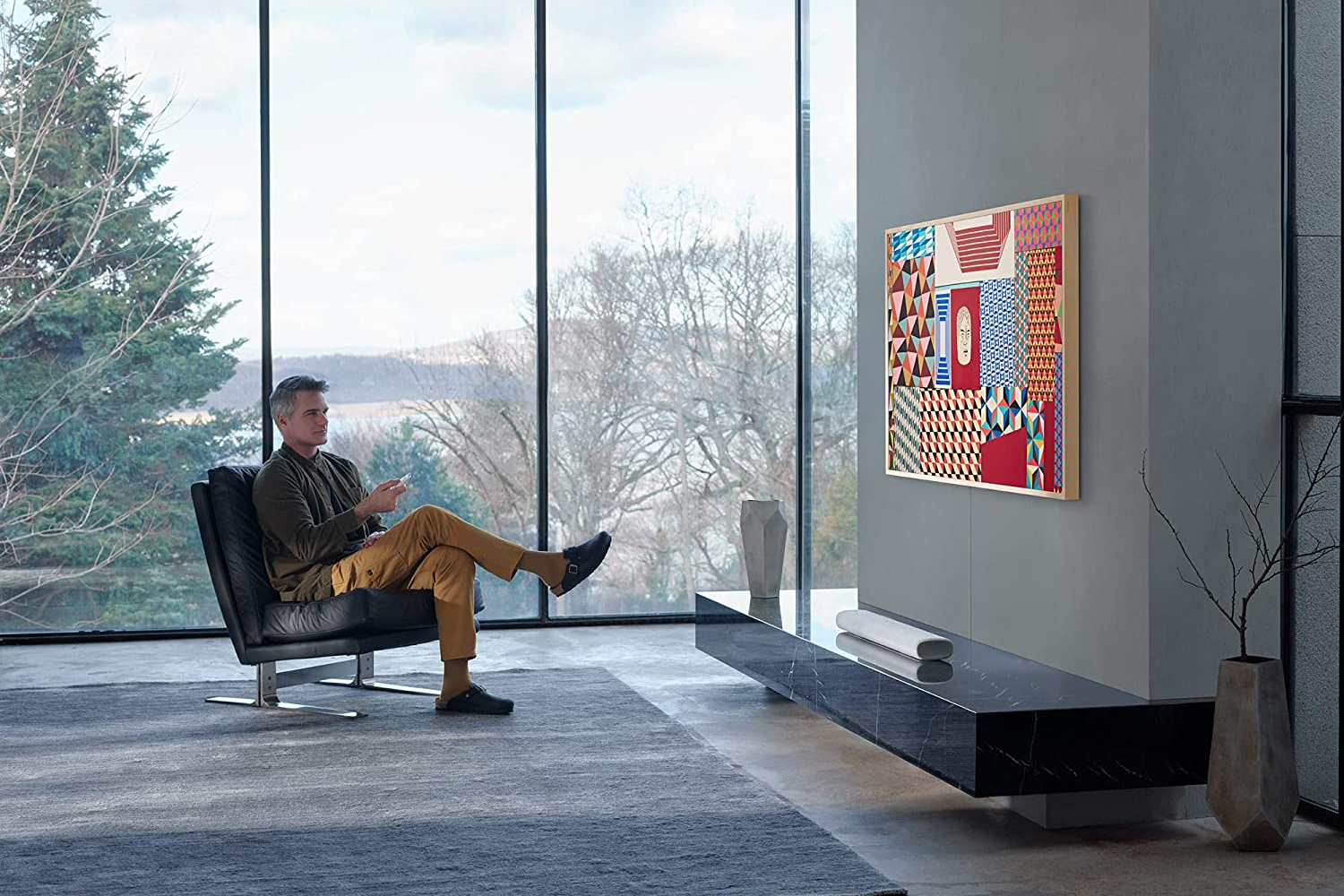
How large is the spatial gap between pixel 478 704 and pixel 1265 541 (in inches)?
97.7

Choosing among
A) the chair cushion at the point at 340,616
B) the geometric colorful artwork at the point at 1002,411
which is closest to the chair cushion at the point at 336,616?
the chair cushion at the point at 340,616

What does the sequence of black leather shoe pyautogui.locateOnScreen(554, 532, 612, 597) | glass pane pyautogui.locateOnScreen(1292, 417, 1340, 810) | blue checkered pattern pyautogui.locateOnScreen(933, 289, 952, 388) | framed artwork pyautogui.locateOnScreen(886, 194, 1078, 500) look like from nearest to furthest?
glass pane pyautogui.locateOnScreen(1292, 417, 1340, 810) → framed artwork pyautogui.locateOnScreen(886, 194, 1078, 500) → blue checkered pattern pyautogui.locateOnScreen(933, 289, 952, 388) → black leather shoe pyautogui.locateOnScreen(554, 532, 612, 597)

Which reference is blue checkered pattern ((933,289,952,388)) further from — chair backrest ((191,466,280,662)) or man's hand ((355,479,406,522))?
chair backrest ((191,466,280,662))

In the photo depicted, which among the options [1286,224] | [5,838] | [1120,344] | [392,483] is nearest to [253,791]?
[5,838]

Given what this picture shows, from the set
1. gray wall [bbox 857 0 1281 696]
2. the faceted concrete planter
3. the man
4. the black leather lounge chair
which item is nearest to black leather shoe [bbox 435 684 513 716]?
the man

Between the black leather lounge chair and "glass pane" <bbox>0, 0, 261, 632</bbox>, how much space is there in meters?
1.79

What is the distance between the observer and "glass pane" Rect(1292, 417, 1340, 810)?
11.8 ft

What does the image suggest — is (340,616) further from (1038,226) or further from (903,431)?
(1038,226)

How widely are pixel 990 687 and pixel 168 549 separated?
406 centimetres

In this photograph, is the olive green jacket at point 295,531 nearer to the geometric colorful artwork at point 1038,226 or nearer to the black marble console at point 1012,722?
the black marble console at point 1012,722

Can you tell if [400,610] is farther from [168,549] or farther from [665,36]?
[665,36]

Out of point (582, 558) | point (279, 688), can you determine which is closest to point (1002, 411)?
point (582, 558)

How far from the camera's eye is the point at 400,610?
15.7ft

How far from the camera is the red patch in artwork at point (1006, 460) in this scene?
417 centimetres
